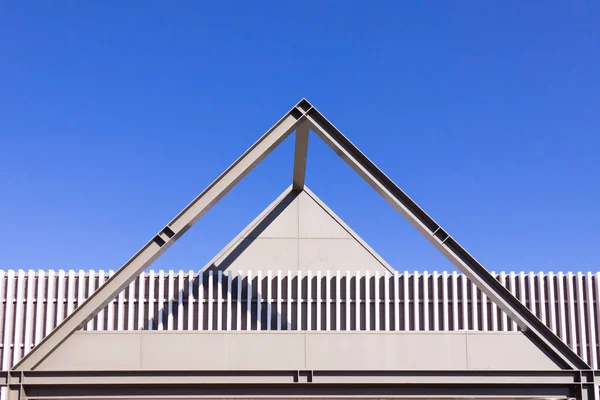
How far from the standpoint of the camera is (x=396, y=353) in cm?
1107

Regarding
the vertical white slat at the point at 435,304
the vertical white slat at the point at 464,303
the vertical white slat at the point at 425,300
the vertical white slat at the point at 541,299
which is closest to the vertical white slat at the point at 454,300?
the vertical white slat at the point at 464,303

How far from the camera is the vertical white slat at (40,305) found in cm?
1752

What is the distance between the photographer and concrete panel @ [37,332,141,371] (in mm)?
10867

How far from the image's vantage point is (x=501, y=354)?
11070 mm

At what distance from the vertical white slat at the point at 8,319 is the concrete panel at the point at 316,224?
8218 mm

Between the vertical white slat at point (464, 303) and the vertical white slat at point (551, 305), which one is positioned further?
the vertical white slat at point (551, 305)

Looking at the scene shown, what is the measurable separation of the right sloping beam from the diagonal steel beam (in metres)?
0.80

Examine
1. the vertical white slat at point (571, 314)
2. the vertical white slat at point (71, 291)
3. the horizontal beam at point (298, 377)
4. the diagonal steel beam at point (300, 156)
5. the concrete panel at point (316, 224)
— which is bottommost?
the horizontal beam at point (298, 377)

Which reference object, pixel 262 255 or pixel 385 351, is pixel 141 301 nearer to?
pixel 262 255

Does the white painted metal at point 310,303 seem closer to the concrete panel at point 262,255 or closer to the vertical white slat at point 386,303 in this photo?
the vertical white slat at point 386,303

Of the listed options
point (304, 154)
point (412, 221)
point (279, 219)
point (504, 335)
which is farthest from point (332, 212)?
point (504, 335)

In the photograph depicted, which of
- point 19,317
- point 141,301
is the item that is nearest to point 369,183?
point 141,301

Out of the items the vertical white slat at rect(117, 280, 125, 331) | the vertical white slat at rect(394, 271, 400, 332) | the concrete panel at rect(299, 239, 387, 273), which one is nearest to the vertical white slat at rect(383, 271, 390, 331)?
the vertical white slat at rect(394, 271, 400, 332)

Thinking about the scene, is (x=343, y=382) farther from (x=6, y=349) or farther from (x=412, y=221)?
(x=6, y=349)
